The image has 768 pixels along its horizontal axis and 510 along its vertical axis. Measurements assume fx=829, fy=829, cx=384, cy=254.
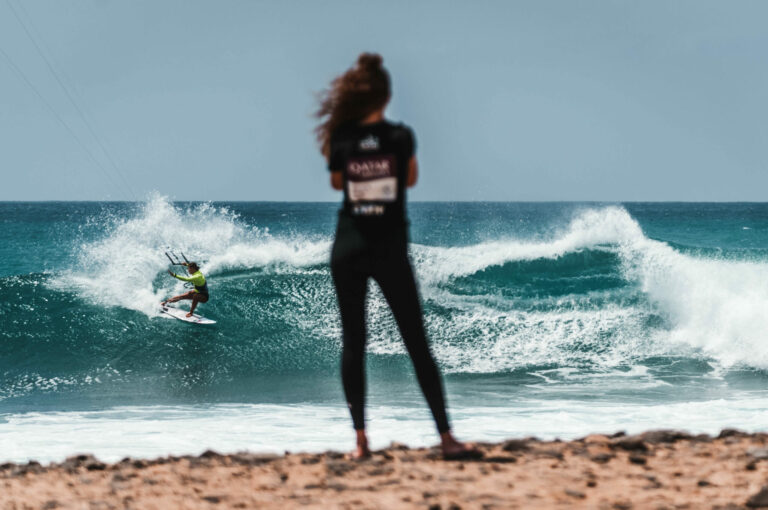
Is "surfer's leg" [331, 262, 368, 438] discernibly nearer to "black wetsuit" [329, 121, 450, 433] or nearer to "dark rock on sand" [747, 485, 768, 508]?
"black wetsuit" [329, 121, 450, 433]

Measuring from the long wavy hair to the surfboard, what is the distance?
9.92 metres

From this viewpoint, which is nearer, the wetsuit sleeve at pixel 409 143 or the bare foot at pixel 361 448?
the wetsuit sleeve at pixel 409 143

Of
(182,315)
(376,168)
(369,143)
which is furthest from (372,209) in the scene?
(182,315)

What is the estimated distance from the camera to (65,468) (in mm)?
4066

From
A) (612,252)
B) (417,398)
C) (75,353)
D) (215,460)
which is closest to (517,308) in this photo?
(612,252)

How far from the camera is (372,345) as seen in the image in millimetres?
11781

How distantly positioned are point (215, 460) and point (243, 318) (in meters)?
9.53

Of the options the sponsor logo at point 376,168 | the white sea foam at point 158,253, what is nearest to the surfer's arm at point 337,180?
the sponsor logo at point 376,168

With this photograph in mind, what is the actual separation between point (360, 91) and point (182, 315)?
1021 centimetres

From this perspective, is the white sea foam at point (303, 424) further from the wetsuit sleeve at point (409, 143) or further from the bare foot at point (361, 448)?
the wetsuit sleeve at point (409, 143)

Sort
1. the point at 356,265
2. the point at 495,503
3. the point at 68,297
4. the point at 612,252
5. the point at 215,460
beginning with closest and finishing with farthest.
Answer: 1. the point at 495,503
2. the point at 356,265
3. the point at 215,460
4. the point at 68,297
5. the point at 612,252

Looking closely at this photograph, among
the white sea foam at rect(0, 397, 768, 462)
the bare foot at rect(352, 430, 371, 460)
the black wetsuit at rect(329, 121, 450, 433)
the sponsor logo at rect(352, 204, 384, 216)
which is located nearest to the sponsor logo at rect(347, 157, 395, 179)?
the black wetsuit at rect(329, 121, 450, 433)

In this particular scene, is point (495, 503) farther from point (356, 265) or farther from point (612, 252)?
point (612, 252)

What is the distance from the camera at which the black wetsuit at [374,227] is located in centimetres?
338
